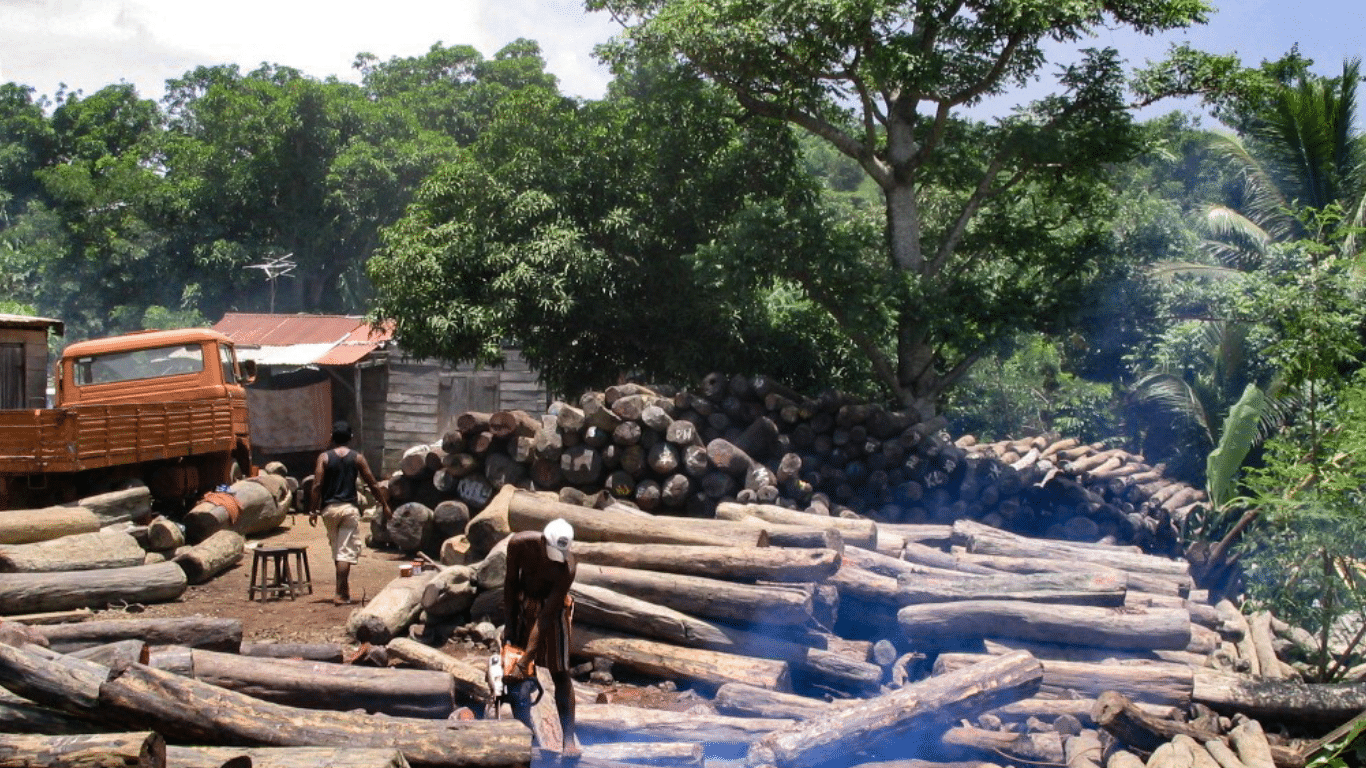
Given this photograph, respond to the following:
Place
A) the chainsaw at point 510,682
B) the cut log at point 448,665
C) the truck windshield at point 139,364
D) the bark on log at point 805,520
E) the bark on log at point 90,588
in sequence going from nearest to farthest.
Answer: the chainsaw at point 510,682
the cut log at point 448,665
the bark on log at point 90,588
the bark on log at point 805,520
the truck windshield at point 139,364

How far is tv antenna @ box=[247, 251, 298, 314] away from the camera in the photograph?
95.1ft

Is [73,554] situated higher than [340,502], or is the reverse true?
[340,502]

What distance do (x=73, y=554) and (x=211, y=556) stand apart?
5.36ft

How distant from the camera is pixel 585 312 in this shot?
52.4 feet

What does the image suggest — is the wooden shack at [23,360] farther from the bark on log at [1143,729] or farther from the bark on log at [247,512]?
the bark on log at [1143,729]

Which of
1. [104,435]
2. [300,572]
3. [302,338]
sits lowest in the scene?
[300,572]

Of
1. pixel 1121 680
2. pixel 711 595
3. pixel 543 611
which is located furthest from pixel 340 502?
pixel 1121 680

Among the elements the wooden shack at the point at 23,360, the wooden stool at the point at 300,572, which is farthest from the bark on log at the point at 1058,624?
the wooden shack at the point at 23,360

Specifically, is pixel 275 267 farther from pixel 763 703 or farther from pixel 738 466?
pixel 763 703

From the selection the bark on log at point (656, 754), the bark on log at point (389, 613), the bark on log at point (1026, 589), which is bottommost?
the bark on log at point (656, 754)

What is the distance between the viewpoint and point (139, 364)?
15.8m

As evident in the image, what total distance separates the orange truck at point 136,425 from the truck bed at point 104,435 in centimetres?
1

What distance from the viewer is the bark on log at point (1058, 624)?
8.76m

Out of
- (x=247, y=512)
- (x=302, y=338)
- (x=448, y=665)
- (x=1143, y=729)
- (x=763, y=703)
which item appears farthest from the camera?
(x=302, y=338)
